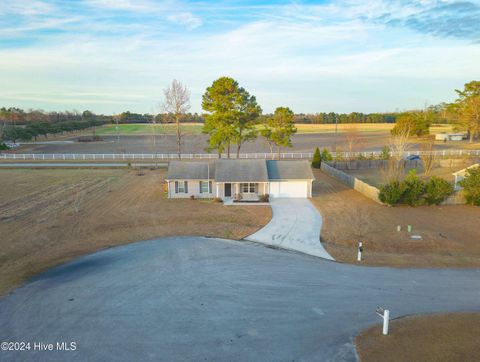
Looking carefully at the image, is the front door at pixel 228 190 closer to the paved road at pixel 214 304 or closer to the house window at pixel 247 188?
the house window at pixel 247 188

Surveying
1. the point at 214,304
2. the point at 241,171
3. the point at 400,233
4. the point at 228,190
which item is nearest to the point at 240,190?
the point at 228,190

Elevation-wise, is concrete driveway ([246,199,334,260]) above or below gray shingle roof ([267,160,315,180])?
below

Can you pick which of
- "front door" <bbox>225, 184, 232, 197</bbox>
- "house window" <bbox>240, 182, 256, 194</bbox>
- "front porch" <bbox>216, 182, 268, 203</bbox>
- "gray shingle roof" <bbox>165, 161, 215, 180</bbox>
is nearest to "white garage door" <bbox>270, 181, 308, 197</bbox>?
"front porch" <bbox>216, 182, 268, 203</bbox>

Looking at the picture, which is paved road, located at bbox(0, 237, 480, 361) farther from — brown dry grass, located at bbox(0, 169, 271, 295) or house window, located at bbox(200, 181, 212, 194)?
house window, located at bbox(200, 181, 212, 194)

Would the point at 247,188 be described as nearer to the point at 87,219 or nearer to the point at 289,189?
the point at 289,189

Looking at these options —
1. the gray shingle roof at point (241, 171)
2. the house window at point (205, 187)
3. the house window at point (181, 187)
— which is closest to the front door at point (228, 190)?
the gray shingle roof at point (241, 171)

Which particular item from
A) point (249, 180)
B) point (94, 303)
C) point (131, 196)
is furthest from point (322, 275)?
point (131, 196)
